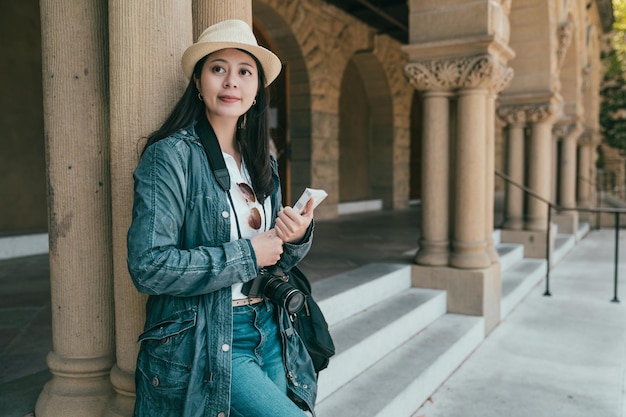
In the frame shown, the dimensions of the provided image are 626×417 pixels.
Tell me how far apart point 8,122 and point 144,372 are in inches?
197

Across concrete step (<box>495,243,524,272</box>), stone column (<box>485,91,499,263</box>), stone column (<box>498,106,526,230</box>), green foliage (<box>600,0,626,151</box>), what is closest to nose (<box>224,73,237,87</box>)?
stone column (<box>485,91,499,263</box>)

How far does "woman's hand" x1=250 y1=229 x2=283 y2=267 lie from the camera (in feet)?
4.55

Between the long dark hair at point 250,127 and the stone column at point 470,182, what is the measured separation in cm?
312

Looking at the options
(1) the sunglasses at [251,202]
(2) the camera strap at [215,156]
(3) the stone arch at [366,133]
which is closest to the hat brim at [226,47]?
(2) the camera strap at [215,156]

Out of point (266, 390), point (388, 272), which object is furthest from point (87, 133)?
point (388, 272)

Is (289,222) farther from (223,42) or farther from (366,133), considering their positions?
(366,133)

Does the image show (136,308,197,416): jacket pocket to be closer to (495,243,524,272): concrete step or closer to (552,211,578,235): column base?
(495,243,524,272): concrete step

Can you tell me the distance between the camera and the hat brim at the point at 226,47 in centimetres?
144

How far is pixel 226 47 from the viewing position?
4.81 feet

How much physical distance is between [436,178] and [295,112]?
15.3ft

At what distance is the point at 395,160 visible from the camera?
37.8 ft

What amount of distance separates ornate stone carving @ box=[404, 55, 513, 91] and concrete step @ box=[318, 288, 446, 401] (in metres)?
1.72

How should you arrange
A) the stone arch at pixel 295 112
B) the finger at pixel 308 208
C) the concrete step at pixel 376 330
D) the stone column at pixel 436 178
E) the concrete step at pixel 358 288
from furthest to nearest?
the stone arch at pixel 295 112, the stone column at pixel 436 178, the concrete step at pixel 358 288, the concrete step at pixel 376 330, the finger at pixel 308 208

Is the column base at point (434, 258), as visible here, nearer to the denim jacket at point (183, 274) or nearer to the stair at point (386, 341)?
the stair at point (386, 341)
